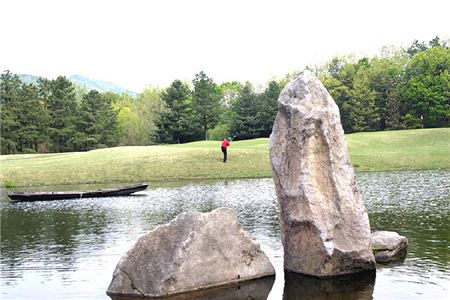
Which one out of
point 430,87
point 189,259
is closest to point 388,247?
point 189,259

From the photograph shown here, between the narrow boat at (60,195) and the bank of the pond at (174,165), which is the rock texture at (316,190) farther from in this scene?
the bank of the pond at (174,165)

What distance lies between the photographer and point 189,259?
1384 cm

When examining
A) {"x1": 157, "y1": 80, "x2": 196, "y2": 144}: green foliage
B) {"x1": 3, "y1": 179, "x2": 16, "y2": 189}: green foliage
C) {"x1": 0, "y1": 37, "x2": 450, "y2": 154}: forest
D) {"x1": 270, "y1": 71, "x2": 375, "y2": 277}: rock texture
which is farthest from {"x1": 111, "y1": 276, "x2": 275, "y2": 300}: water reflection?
{"x1": 157, "y1": 80, "x2": 196, "y2": 144}: green foliage

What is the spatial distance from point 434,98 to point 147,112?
69.3 metres

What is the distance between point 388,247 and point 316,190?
345 centimetres

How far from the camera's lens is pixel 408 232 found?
20234 mm

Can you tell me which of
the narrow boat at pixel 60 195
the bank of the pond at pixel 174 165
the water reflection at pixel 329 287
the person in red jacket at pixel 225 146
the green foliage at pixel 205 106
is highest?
the green foliage at pixel 205 106

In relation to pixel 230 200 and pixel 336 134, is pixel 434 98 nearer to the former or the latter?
pixel 230 200

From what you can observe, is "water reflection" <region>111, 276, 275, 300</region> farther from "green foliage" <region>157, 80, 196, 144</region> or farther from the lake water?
"green foliage" <region>157, 80, 196, 144</region>

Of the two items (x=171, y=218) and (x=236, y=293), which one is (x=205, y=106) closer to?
(x=171, y=218)

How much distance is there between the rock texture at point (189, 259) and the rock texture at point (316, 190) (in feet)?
4.38

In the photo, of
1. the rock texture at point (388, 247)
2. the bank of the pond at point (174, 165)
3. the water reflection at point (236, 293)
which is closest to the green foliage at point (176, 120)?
the bank of the pond at point (174, 165)

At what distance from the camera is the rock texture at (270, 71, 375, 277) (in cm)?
1491

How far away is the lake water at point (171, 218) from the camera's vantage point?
46.4 ft
